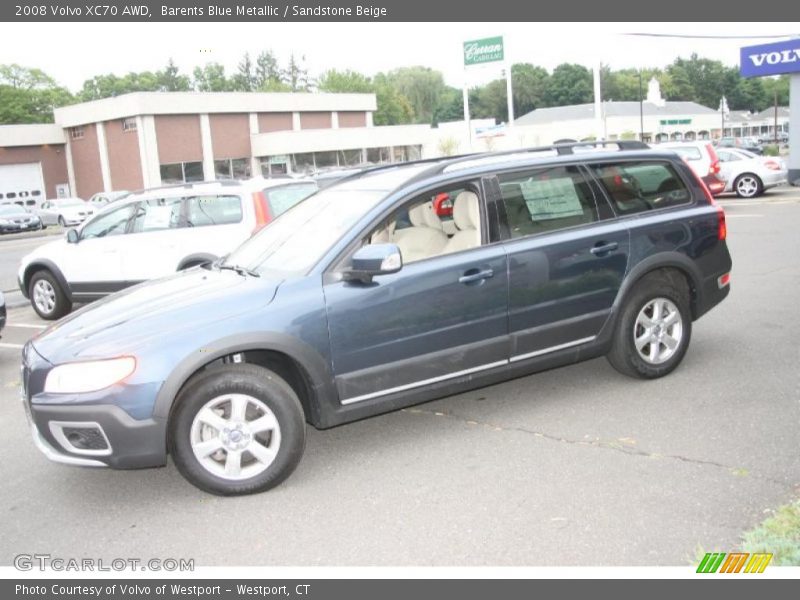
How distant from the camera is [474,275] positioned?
488cm

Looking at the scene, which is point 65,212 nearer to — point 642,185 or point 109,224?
point 109,224

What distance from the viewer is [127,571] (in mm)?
3596

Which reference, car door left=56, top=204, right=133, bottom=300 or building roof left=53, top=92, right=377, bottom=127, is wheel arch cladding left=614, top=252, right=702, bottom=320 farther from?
building roof left=53, top=92, right=377, bottom=127

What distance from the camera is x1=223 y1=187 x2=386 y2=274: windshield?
15.6 feet

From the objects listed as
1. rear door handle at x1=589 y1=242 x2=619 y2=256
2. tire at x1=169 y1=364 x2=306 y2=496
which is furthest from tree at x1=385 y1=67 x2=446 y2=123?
tire at x1=169 y1=364 x2=306 y2=496

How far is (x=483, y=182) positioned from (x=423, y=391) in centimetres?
148

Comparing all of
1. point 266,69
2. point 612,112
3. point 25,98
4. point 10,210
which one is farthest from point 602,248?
point 266,69

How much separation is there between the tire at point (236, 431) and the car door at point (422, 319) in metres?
0.39

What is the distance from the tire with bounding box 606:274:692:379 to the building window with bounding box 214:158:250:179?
4777cm

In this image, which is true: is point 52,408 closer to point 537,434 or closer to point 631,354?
point 537,434

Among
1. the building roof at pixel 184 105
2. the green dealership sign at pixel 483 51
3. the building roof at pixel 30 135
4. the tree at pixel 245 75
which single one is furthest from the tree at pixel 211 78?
the green dealership sign at pixel 483 51

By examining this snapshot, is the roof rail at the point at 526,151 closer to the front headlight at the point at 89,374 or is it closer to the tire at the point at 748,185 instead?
the front headlight at the point at 89,374

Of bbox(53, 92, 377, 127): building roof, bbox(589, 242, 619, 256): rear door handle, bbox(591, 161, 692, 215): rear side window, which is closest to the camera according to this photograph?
bbox(589, 242, 619, 256): rear door handle

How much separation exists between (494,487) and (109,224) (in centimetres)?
759
